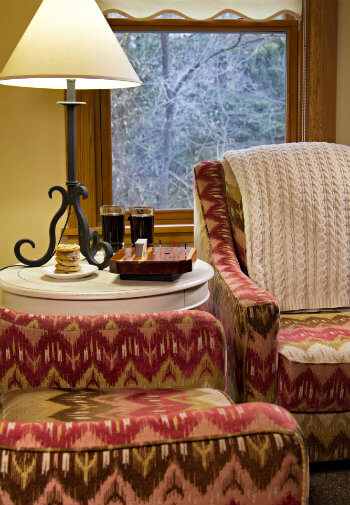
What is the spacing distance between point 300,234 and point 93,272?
0.83 m

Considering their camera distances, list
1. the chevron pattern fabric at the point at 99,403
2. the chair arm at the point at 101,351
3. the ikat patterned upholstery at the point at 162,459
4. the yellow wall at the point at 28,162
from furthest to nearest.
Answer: the yellow wall at the point at 28,162 → the chair arm at the point at 101,351 → the chevron pattern fabric at the point at 99,403 → the ikat patterned upholstery at the point at 162,459

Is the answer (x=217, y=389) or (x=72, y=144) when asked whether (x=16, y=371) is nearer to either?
(x=217, y=389)

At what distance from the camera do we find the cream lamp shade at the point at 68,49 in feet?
5.75

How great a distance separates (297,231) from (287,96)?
2.82 feet

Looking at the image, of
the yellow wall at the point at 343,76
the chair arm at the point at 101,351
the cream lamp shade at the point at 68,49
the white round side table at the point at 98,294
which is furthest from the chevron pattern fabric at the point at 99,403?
the yellow wall at the point at 343,76

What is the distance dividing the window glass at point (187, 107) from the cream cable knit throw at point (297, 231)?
1.88 feet

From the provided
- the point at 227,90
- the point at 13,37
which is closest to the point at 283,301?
the point at 227,90

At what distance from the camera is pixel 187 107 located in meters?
2.91

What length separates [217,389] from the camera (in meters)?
1.56

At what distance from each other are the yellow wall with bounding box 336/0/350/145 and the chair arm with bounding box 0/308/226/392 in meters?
1.70

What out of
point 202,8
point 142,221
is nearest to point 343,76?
point 202,8

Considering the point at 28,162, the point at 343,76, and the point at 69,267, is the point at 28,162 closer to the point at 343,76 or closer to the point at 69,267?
the point at 69,267

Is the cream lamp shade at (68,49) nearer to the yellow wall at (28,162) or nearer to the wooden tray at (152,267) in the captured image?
the wooden tray at (152,267)

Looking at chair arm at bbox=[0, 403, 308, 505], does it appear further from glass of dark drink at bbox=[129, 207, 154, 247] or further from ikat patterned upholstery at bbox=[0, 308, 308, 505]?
glass of dark drink at bbox=[129, 207, 154, 247]
